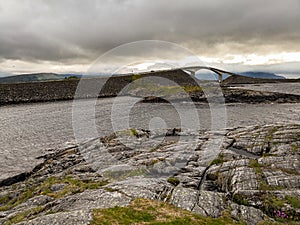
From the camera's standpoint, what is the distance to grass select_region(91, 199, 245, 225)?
14.4 metres

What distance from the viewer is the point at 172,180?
21016mm

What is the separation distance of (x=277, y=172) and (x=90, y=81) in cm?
12021

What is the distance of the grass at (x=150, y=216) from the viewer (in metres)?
14.4

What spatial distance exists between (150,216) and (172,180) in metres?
6.29

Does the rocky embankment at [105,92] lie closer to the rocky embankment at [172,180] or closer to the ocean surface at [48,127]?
the ocean surface at [48,127]

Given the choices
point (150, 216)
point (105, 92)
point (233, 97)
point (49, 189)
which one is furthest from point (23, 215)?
point (105, 92)

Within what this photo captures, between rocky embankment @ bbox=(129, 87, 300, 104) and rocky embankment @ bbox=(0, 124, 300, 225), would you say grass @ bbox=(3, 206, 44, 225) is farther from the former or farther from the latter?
rocky embankment @ bbox=(129, 87, 300, 104)

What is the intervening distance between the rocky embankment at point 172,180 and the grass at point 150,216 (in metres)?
0.63

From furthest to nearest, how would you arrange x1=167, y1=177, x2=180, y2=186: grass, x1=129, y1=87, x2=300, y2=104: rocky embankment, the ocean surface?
x1=129, y1=87, x2=300, y2=104: rocky embankment, the ocean surface, x1=167, y1=177, x2=180, y2=186: grass

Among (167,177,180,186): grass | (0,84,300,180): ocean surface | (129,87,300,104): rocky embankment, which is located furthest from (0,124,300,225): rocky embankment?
(129,87,300,104): rocky embankment

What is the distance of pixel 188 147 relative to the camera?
29.5 metres

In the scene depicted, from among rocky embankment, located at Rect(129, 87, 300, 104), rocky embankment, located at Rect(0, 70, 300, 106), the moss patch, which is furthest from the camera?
rocky embankment, located at Rect(0, 70, 300, 106)

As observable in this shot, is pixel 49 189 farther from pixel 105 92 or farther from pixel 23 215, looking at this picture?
pixel 105 92

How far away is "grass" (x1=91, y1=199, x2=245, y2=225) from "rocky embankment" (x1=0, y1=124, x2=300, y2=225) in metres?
0.63
